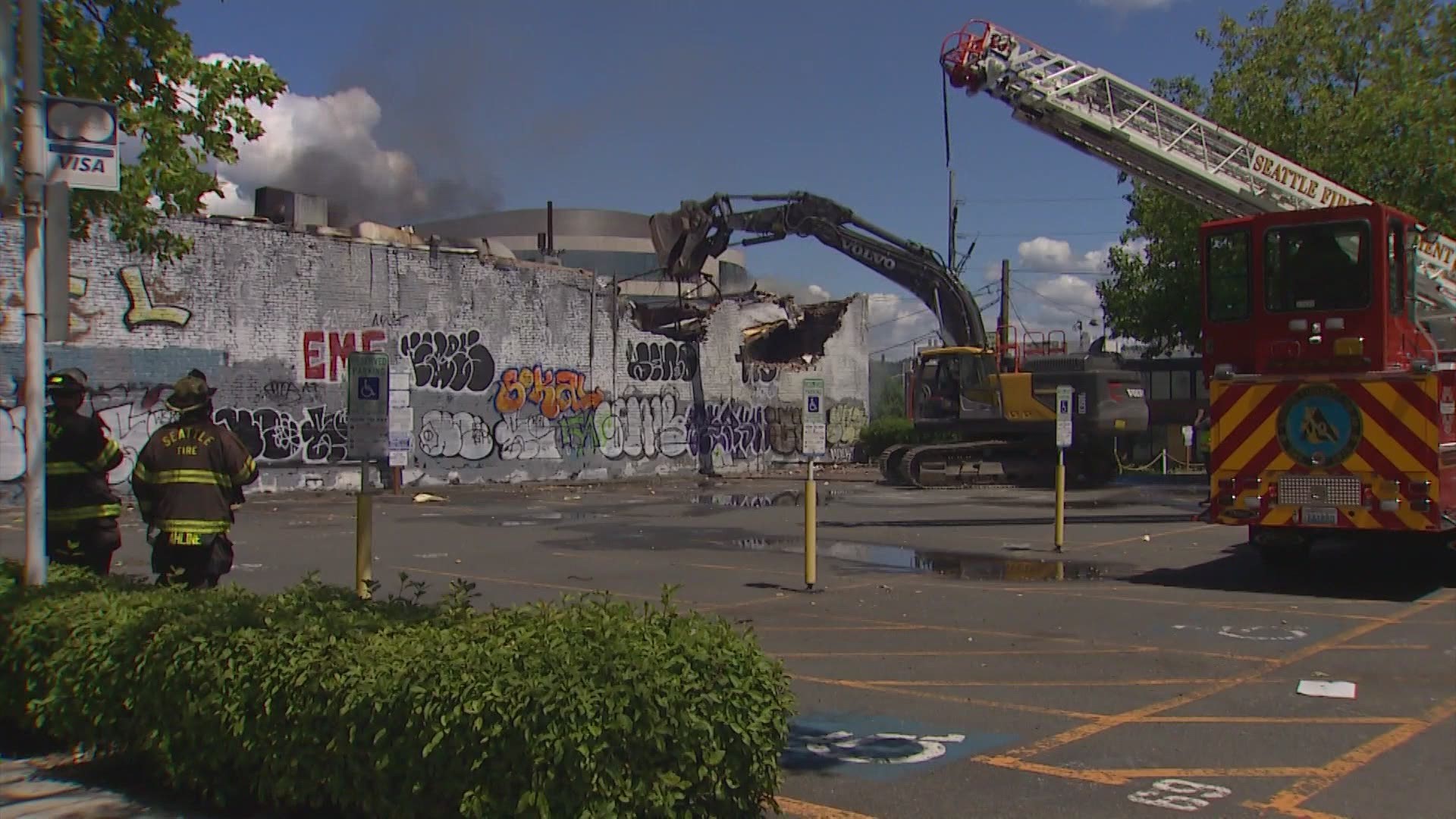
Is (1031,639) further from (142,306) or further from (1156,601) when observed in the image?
(142,306)

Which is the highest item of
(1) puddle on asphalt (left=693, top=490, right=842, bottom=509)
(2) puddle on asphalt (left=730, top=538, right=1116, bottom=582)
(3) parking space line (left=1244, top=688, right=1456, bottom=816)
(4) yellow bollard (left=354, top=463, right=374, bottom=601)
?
(4) yellow bollard (left=354, top=463, right=374, bottom=601)

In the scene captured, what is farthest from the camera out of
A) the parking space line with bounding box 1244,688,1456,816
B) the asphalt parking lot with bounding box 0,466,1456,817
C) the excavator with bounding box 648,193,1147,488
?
the excavator with bounding box 648,193,1147,488

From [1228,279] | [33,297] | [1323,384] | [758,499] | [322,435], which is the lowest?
[758,499]

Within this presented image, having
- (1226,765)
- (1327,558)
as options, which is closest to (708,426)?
(1327,558)

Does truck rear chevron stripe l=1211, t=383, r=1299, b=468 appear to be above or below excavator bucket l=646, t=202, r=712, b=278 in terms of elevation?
below

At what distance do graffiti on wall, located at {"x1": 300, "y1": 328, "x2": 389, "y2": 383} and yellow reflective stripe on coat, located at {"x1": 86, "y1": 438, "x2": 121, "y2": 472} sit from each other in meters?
19.1

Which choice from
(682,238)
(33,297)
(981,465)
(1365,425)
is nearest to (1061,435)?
(1365,425)

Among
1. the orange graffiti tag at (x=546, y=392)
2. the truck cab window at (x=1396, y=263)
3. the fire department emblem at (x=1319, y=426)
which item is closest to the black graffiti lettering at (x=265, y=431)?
the orange graffiti tag at (x=546, y=392)

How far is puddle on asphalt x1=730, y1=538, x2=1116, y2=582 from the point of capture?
14.1 metres

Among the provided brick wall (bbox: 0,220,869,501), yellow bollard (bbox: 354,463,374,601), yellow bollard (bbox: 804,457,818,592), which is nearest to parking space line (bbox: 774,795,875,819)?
yellow bollard (bbox: 354,463,374,601)

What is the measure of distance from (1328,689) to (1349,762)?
69.8 inches

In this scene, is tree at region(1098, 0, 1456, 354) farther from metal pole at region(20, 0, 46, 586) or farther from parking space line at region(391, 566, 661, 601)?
metal pole at region(20, 0, 46, 586)

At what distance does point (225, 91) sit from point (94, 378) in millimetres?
16401

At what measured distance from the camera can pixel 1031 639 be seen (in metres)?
10.0
